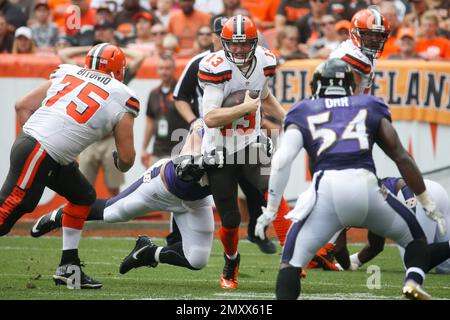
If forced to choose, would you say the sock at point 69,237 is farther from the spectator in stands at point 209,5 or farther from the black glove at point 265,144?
the spectator in stands at point 209,5

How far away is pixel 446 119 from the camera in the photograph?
11102 millimetres

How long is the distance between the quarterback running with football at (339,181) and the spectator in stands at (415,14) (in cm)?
717

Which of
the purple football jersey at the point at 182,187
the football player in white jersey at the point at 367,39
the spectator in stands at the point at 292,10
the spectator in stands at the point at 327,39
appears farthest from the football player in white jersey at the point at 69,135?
the spectator in stands at the point at 292,10

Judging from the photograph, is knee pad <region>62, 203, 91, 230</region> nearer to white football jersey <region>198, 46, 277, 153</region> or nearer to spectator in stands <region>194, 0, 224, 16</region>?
white football jersey <region>198, 46, 277, 153</region>

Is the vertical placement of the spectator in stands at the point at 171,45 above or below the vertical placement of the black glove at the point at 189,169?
above

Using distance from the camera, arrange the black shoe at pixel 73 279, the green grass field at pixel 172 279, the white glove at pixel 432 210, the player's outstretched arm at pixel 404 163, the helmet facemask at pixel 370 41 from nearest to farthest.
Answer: the player's outstretched arm at pixel 404 163 → the white glove at pixel 432 210 → the green grass field at pixel 172 279 → the black shoe at pixel 73 279 → the helmet facemask at pixel 370 41

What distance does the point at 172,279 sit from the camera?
7598mm

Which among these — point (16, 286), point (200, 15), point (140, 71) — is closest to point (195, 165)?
point (16, 286)

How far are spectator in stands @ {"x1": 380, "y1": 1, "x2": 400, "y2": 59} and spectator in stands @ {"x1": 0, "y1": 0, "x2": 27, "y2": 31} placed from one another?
4.56 m

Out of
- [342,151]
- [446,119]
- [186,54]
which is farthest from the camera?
[186,54]

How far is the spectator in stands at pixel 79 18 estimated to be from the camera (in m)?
12.2

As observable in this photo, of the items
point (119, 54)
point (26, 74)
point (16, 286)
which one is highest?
point (119, 54)
